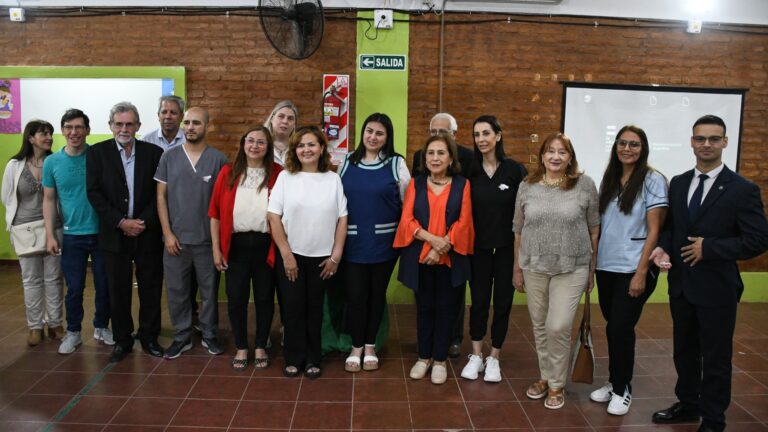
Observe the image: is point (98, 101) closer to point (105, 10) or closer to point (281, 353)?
point (105, 10)

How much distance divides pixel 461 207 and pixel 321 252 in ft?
2.83

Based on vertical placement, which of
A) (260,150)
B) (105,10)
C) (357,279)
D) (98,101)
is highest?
(105,10)

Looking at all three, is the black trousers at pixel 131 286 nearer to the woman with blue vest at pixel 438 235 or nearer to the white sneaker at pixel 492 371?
the woman with blue vest at pixel 438 235

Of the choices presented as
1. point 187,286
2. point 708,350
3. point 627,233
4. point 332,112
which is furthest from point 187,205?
point 708,350

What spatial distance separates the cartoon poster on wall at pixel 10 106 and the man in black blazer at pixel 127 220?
2919 mm

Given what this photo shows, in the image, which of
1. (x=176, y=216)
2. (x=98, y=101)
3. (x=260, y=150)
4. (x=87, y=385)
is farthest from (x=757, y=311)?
(x=98, y=101)

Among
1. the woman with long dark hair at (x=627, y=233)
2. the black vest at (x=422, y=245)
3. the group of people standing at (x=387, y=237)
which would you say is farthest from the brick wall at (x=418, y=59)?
the woman with long dark hair at (x=627, y=233)

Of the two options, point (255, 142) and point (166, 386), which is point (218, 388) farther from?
point (255, 142)

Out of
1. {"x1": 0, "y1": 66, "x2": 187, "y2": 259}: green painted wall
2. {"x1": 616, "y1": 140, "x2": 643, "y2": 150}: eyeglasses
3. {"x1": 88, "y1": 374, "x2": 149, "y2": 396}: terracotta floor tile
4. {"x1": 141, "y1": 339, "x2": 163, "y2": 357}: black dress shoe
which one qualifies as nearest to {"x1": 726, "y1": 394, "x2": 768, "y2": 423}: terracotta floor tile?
{"x1": 616, "y1": 140, "x2": 643, "y2": 150}: eyeglasses

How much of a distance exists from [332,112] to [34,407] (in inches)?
138

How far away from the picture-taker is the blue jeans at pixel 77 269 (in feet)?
12.3

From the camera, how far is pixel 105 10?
17.9 feet

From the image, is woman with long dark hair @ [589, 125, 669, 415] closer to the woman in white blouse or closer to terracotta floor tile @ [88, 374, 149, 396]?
the woman in white blouse

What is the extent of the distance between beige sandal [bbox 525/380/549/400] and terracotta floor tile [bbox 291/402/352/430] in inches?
41.0
